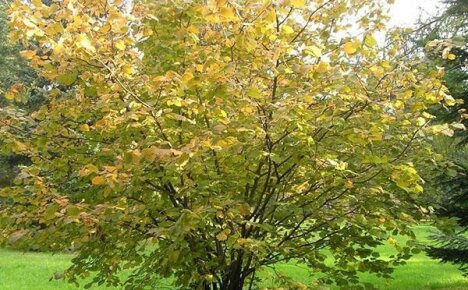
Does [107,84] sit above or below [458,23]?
below

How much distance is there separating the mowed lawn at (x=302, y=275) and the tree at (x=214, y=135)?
3722 millimetres

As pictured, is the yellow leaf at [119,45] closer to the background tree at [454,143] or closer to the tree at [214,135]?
the tree at [214,135]

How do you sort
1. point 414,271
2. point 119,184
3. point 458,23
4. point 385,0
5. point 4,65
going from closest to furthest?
1. point 119,184
2. point 385,0
3. point 458,23
4. point 414,271
5. point 4,65

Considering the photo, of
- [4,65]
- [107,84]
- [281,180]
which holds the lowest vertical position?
[281,180]

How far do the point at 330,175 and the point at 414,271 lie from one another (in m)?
6.83

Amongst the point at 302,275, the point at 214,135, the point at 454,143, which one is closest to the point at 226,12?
the point at 214,135

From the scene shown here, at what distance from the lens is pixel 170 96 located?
229 centimetres

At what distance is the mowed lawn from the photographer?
7.66 m

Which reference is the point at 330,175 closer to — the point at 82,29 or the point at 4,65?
the point at 82,29

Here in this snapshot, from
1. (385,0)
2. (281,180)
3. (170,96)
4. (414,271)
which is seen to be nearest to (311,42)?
(385,0)

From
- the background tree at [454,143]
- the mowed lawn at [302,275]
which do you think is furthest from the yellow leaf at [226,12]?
the mowed lawn at [302,275]

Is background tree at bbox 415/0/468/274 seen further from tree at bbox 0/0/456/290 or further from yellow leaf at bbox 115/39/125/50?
yellow leaf at bbox 115/39/125/50

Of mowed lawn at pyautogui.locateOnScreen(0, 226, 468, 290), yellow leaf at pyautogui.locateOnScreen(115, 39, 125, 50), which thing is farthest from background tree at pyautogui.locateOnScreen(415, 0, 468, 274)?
yellow leaf at pyautogui.locateOnScreen(115, 39, 125, 50)

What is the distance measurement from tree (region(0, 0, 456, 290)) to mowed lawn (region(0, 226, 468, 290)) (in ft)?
12.2
